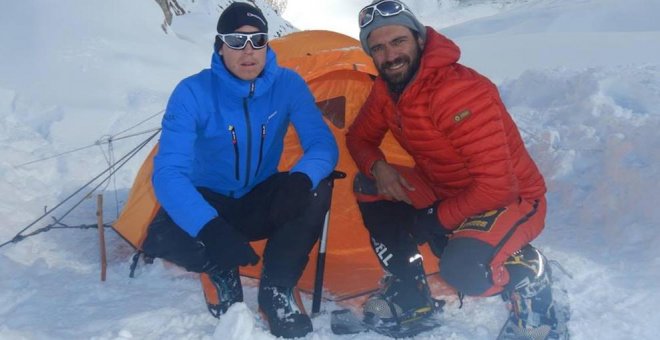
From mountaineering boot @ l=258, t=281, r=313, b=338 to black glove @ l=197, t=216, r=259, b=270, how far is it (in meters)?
0.28

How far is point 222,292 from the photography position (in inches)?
104

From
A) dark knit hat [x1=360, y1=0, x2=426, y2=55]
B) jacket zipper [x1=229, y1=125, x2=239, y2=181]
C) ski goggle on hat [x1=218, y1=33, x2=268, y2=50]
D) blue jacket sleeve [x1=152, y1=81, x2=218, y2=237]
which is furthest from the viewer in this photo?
jacket zipper [x1=229, y1=125, x2=239, y2=181]

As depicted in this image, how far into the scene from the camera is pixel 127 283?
10.3 ft

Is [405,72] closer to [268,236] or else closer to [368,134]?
[368,134]

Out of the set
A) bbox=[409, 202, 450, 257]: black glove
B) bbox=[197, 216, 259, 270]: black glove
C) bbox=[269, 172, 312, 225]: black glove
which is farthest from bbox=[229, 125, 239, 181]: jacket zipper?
bbox=[409, 202, 450, 257]: black glove

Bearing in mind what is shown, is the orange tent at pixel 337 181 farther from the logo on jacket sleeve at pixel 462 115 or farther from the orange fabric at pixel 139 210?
the logo on jacket sleeve at pixel 462 115

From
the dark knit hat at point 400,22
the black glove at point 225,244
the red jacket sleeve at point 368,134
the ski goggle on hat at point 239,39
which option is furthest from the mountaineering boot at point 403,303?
the ski goggle on hat at point 239,39

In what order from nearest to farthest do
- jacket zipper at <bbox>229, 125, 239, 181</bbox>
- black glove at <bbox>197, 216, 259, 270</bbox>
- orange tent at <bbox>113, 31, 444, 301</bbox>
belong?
1. black glove at <bbox>197, 216, 259, 270</bbox>
2. jacket zipper at <bbox>229, 125, 239, 181</bbox>
3. orange tent at <bbox>113, 31, 444, 301</bbox>

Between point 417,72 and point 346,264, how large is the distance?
4.52 feet

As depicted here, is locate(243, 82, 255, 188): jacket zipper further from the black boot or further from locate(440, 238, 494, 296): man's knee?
locate(440, 238, 494, 296): man's knee

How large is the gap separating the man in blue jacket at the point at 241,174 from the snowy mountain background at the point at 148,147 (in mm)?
238

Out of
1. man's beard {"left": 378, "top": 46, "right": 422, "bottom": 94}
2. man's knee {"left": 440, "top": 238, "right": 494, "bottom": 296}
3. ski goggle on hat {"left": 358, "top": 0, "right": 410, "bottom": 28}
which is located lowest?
man's knee {"left": 440, "top": 238, "right": 494, "bottom": 296}

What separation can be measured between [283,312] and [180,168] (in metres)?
0.75

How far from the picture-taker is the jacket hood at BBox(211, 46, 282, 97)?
2656 millimetres
